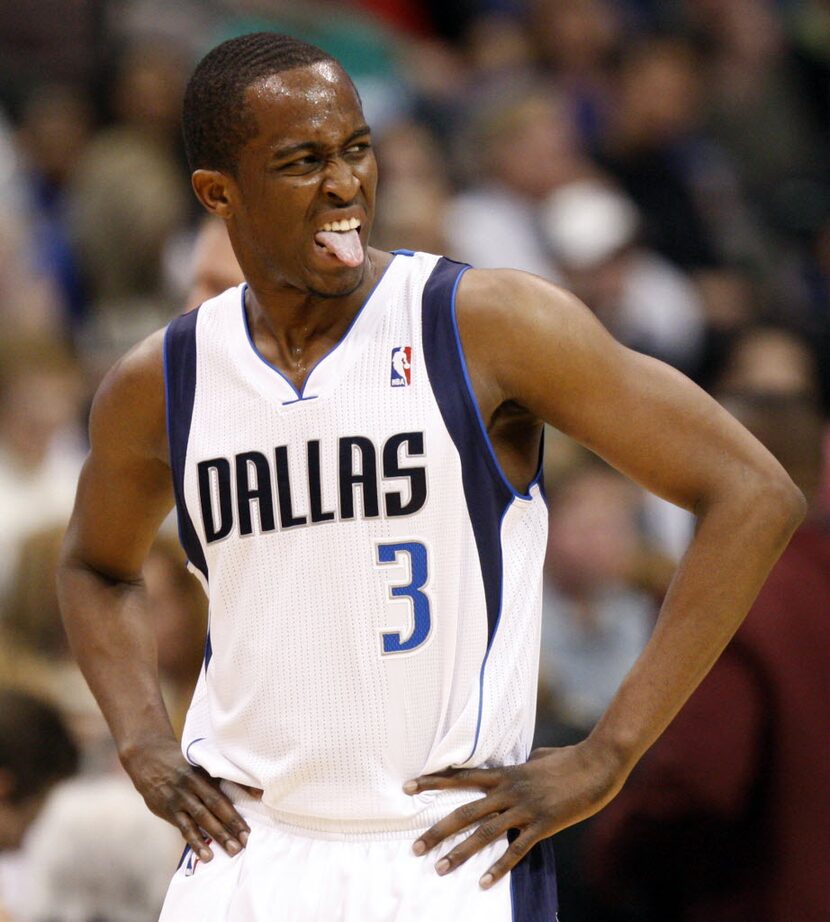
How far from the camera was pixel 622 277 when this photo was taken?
26.5 ft

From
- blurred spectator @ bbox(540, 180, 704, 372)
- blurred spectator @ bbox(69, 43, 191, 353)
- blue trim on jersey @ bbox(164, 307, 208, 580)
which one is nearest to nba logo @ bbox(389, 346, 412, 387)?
blue trim on jersey @ bbox(164, 307, 208, 580)

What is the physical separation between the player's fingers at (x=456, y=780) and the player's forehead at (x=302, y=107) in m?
1.01

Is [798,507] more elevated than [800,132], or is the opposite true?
[800,132]

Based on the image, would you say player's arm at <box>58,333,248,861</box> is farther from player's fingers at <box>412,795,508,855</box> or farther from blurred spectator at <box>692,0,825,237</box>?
blurred spectator at <box>692,0,825,237</box>

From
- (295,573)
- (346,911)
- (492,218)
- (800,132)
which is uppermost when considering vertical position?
(800,132)

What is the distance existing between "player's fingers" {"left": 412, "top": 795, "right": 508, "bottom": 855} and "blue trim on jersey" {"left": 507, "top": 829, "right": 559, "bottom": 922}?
3.5 inches

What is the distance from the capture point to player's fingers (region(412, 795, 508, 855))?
9.08 ft

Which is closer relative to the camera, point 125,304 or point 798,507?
point 798,507

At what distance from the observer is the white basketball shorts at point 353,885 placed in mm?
2754

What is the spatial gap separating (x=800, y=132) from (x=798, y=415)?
5966 millimetres

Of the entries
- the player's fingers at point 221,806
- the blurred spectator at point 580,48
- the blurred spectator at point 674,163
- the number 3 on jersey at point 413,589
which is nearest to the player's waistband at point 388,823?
the player's fingers at point 221,806

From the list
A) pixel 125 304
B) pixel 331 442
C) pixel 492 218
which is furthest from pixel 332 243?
pixel 492 218

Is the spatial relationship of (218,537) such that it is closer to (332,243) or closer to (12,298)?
(332,243)

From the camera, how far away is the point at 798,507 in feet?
9.21
